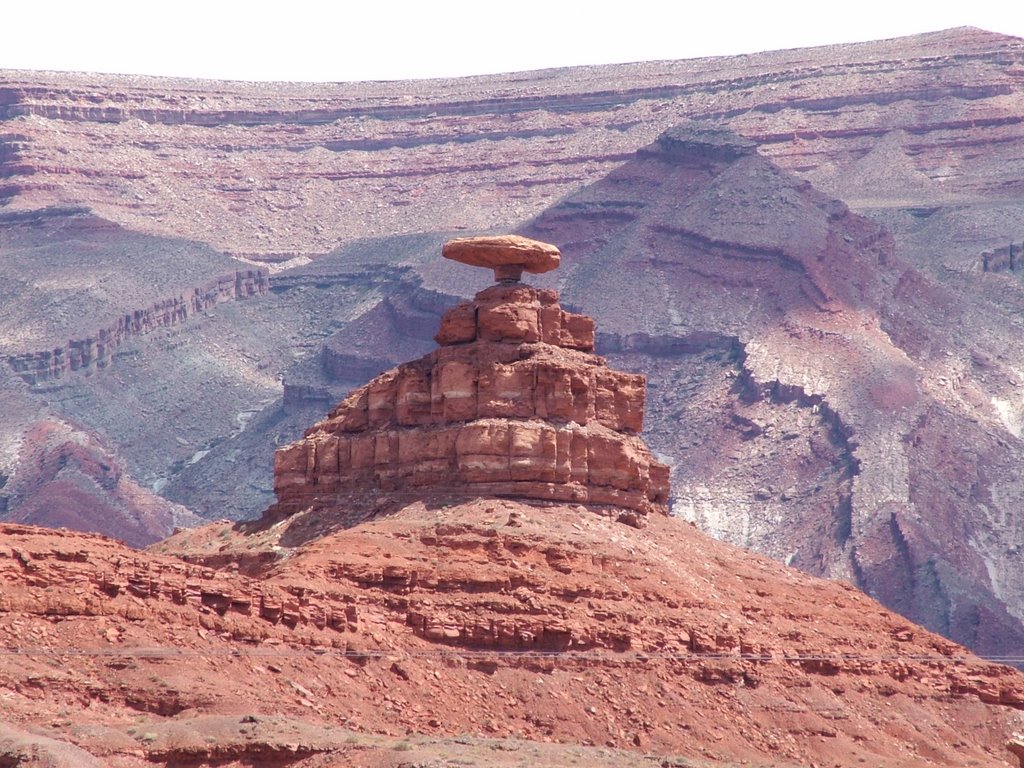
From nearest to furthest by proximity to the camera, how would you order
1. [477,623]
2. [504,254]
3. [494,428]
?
[477,623] < [494,428] < [504,254]

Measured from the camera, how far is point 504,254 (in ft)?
310

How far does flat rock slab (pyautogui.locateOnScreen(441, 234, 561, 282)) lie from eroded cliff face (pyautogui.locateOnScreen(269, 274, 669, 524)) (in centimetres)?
136

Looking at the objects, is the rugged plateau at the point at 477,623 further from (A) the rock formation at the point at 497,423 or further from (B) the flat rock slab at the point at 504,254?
(B) the flat rock slab at the point at 504,254

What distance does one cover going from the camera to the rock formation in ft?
292

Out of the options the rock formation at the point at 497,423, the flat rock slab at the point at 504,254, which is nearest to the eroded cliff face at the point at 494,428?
the rock formation at the point at 497,423

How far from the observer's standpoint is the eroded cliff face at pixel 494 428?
292ft

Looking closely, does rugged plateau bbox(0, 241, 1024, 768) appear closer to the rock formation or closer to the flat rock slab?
the rock formation

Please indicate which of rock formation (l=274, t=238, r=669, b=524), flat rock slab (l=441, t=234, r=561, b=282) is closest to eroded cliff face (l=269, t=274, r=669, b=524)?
rock formation (l=274, t=238, r=669, b=524)

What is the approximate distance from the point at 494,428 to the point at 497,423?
168 millimetres

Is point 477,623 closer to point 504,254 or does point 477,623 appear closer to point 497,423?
point 497,423

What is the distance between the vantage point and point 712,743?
82188mm

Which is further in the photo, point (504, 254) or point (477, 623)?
point (504, 254)

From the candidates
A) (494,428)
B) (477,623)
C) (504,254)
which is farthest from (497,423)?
(477,623)

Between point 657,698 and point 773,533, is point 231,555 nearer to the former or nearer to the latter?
point 657,698
